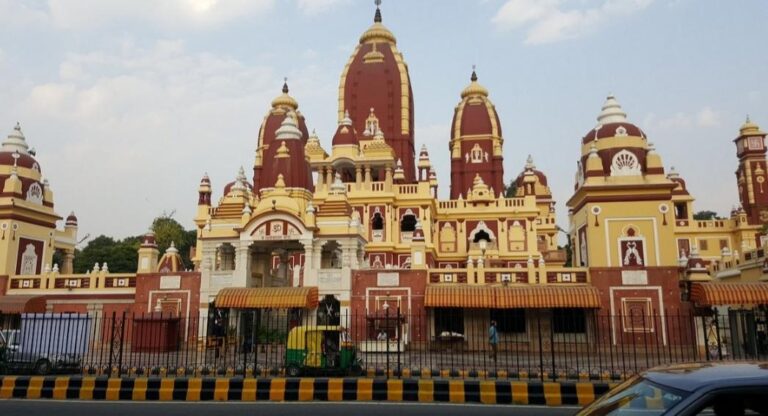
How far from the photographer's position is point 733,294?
19.3 m

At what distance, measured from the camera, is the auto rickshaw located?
13867 millimetres

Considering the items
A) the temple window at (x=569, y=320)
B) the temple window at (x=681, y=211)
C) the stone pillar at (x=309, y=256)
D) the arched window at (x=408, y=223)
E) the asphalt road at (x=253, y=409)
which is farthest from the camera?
the temple window at (x=681, y=211)

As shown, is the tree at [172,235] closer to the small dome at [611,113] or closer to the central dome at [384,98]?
the central dome at [384,98]

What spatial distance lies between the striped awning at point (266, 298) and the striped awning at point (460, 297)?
455 centimetres

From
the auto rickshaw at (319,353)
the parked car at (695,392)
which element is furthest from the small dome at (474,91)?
the parked car at (695,392)

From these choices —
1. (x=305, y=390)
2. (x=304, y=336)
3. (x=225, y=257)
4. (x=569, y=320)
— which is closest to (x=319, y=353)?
(x=304, y=336)

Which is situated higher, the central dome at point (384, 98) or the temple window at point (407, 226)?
the central dome at point (384, 98)

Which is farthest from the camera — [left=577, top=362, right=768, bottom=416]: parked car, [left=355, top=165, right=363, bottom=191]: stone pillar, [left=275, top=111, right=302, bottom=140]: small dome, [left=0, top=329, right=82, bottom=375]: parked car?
[left=355, top=165, right=363, bottom=191]: stone pillar

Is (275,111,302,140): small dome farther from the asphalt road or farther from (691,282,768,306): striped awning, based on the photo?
(691,282,768,306): striped awning

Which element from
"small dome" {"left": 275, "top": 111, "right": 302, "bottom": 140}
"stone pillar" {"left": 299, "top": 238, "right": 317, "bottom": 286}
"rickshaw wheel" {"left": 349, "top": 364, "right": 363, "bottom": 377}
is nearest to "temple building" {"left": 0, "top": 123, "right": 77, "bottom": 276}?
"small dome" {"left": 275, "top": 111, "right": 302, "bottom": 140}

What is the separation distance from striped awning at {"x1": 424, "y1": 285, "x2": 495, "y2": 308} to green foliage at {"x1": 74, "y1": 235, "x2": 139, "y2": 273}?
1563 inches

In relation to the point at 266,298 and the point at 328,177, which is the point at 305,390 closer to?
the point at 266,298

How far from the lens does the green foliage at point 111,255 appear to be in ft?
174

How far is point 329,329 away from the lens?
47.4 feet
